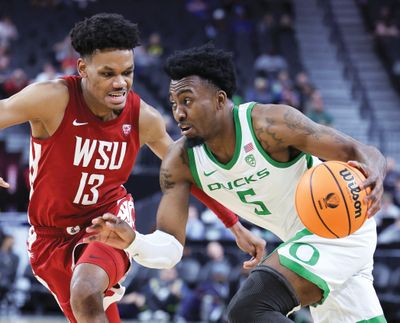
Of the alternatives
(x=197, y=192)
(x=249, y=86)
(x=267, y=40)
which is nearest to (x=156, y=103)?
(x=249, y=86)

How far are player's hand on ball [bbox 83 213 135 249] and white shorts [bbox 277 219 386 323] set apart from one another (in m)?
0.88

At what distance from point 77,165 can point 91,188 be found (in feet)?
0.58

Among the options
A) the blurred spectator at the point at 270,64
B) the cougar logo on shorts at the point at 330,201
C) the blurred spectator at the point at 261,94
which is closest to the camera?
the cougar logo on shorts at the point at 330,201

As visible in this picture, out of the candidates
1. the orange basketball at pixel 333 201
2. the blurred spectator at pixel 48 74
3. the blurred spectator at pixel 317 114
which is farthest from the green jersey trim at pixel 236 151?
the blurred spectator at pixel 48 74

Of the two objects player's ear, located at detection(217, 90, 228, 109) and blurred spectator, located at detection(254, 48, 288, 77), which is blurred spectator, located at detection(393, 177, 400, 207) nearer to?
blurred spectator, located at detection(254, 48, 288, 77)

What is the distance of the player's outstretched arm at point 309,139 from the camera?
4.59 m

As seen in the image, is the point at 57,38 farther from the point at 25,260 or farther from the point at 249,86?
the point at 25,260

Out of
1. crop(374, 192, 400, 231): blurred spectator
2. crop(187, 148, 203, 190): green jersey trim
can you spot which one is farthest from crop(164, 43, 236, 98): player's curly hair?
crop(374, 192, 400, 231): blurred spectator

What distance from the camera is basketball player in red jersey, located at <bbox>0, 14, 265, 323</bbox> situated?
515cm

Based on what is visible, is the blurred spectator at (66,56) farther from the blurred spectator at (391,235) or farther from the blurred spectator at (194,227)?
the blurred spectator at (391,235)

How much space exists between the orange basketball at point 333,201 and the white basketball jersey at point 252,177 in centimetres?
41

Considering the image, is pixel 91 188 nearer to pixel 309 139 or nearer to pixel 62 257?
pixel 62 257

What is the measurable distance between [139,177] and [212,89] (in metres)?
7.81

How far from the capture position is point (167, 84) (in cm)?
1620
